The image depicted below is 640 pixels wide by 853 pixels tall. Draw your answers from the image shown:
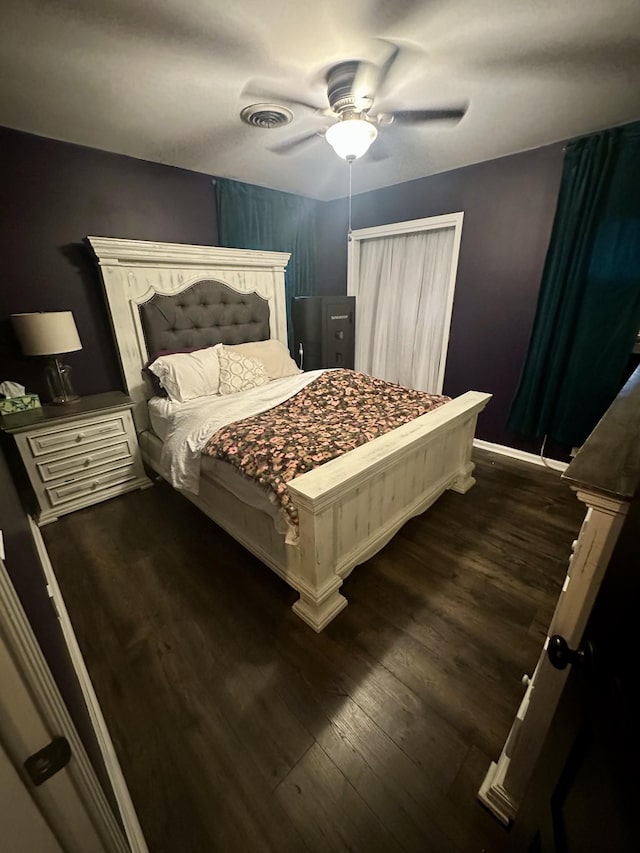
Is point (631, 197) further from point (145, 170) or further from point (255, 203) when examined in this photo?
point (145, 170)

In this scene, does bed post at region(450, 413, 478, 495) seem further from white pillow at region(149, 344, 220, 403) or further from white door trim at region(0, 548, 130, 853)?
white door trim at region(0, 548, 130, 853)

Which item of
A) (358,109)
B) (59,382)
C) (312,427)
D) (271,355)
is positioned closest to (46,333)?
(59,382)

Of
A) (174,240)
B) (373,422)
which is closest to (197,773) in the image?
(373,422)

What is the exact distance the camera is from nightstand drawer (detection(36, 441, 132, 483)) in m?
2.24

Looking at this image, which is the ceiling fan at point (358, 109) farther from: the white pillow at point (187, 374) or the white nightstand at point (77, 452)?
the white nightstand at point (77, 452)

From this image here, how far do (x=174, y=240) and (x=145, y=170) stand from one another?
0.49 meters

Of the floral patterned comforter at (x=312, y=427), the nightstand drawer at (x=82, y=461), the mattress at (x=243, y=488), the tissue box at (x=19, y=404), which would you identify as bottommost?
the nightstand drawer at (x=82, y=461)

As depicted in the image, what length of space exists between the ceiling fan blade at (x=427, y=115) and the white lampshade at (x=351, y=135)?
0.38 meters

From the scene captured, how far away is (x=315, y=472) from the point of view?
152 cm

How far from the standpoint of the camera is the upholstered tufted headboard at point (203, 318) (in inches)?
108

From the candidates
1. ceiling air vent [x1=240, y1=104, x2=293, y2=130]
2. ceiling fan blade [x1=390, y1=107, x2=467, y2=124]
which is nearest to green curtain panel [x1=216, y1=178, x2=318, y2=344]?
ceiling air vent [x1=240, y1=104, x2=293, y2=130]

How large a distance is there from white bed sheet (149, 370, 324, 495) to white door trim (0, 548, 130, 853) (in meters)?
1.44

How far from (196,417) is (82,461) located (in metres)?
0.95

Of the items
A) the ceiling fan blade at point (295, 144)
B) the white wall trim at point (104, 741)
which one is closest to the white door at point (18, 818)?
the white wall trim at point (104, 741)
